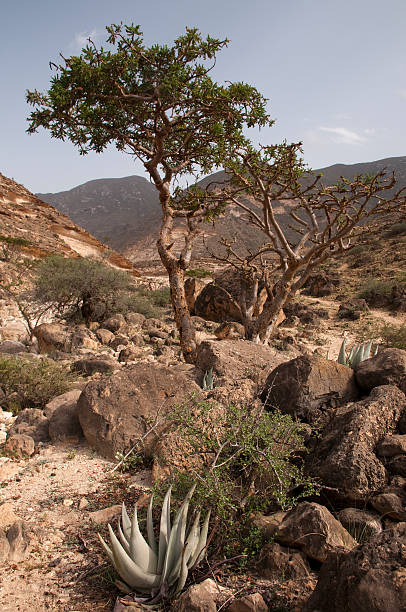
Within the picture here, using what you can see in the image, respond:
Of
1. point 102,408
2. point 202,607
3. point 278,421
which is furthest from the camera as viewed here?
point 102,408

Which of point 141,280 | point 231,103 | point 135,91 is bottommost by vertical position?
point 141,280

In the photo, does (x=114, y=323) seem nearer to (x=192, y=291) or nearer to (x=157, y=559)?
(x=192, y=291)

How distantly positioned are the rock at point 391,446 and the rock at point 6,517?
104 inches

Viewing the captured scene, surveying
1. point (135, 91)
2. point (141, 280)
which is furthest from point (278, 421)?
point (141, 280)

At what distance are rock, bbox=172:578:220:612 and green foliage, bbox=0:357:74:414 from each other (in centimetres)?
421

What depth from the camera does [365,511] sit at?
263cm

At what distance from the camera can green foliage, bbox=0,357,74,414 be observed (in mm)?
5668

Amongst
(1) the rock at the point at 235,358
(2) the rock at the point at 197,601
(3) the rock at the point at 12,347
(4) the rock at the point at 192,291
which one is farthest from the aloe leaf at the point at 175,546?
(4) the rock at the point at 192,291

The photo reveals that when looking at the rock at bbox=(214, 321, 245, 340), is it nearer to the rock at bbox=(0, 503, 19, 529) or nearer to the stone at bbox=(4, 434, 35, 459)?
the stone at bbox=(4, 434, 35, 459)

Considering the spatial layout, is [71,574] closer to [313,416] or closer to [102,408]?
[102,408]

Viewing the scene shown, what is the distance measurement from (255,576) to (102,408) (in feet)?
7.91

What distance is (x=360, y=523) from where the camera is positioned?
Answer: 2.52 m

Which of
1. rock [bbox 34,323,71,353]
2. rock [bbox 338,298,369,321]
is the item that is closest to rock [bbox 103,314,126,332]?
rock [bbox 34,323,71,353]

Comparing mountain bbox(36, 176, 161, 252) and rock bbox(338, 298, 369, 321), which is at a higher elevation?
mountain bbox(36, 176, 161, 252)
